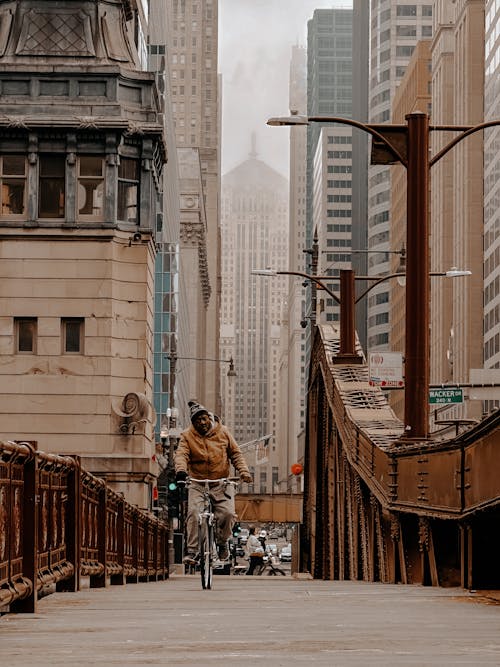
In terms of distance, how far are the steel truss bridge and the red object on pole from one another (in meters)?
0.42

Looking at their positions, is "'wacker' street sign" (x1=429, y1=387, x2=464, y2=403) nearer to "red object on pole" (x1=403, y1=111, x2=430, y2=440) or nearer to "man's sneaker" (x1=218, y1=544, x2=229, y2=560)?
"red object on pole" (x1=403, y1=111, x2=430, y2=440)

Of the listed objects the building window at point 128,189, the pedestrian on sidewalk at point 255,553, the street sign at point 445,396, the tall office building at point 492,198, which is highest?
the tall office building at point 492,198

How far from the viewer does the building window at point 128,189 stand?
46.0 metres

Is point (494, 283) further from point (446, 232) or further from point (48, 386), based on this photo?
point (48, 386)

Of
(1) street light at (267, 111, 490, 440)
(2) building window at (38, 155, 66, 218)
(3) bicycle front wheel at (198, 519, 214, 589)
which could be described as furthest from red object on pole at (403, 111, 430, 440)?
(2) building window at (38, 155, 66, 218)

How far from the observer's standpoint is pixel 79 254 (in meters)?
44.9

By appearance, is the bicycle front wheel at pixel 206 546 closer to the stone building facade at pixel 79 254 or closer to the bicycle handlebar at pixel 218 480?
the bicycle handlebar at pixel 218 480

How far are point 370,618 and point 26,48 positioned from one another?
40.5 meters

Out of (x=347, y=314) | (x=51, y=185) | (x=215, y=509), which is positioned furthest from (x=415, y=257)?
(x=51, y=185)

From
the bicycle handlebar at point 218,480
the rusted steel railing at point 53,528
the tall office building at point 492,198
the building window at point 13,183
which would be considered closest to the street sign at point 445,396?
the rusted steel railing at point 53,528

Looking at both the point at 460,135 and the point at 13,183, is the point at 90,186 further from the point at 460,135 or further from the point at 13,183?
the point at 460,135

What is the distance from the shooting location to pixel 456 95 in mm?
131875

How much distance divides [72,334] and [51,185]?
4968 mm

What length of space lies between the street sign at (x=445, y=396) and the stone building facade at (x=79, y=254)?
1531 cm
